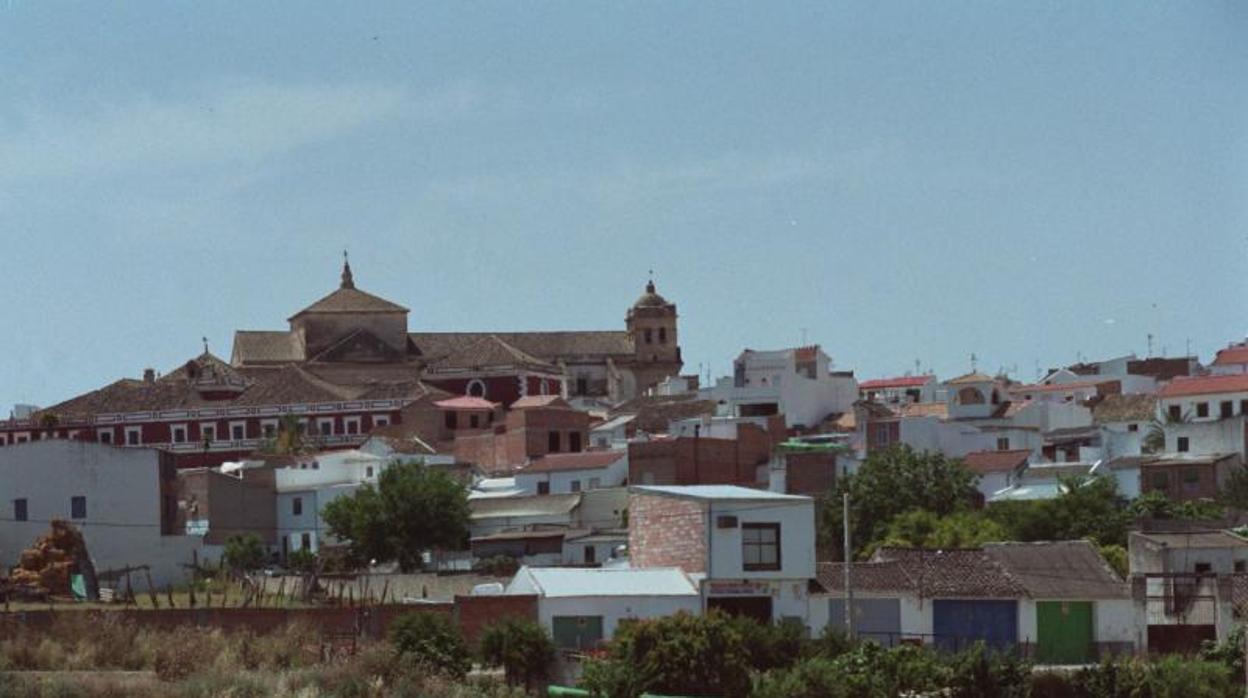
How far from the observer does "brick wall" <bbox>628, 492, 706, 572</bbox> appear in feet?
152

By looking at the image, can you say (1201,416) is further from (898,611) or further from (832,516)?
(898,611)

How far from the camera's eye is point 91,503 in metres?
63.1

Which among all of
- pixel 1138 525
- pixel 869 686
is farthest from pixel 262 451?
pixel 869 686

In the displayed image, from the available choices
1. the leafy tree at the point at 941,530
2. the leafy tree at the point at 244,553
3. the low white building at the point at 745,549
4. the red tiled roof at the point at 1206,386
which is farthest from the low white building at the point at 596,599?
the red tiled roof at the point at 1206,386

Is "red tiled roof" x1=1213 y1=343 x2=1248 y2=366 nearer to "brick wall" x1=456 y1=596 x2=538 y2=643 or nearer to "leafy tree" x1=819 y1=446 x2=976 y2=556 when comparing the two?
"leafy tree" x1=819 y1=446 x2=976 y2=556

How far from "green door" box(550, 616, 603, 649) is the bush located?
4086 mm

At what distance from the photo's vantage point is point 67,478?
63.3 m

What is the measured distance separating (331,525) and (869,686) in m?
34.6

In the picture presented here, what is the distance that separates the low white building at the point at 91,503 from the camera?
2467 inches

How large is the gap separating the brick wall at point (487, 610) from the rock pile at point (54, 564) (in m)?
12.7

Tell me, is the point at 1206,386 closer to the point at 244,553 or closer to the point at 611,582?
the point at 244,553

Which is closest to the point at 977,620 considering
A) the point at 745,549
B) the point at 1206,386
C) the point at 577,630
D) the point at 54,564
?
the point at 745,549

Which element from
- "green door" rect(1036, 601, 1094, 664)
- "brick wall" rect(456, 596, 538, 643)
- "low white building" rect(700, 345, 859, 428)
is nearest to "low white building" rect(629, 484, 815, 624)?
"brick wall" rect(456, 596, 538, 643)

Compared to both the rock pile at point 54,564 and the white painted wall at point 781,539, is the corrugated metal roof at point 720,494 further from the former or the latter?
the rock pile at point 54,564
